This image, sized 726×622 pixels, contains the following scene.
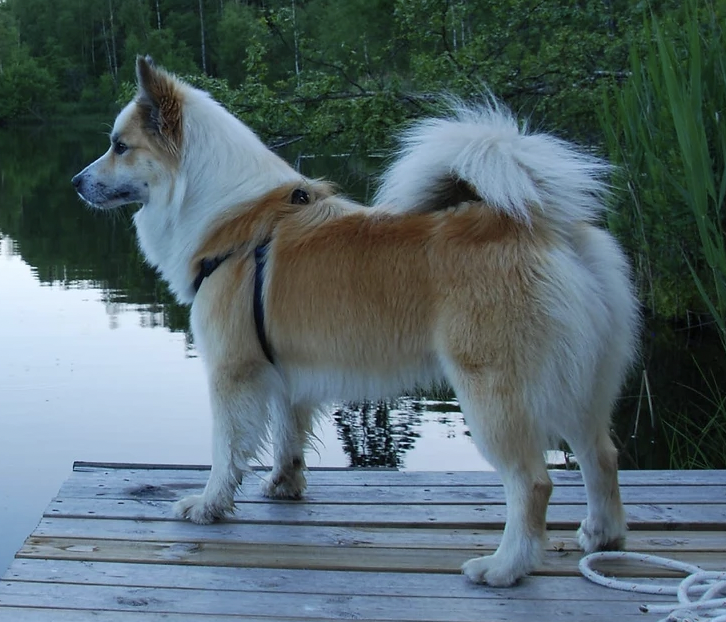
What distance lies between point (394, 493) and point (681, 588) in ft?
3.85

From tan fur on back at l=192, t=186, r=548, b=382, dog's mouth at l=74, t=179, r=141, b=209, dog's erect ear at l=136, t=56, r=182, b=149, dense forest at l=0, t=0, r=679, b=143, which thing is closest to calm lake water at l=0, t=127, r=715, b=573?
dense forest at l=0, t=0, r=679, b=143

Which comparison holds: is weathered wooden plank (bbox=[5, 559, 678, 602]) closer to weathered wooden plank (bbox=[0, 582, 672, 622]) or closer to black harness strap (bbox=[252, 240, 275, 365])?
weathered wooden plank (bbox=[0, 582, 672, 622])

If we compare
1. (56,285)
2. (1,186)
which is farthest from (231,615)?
(1,186)

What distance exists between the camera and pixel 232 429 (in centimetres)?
312

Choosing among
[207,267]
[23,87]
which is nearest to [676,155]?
[207,267]

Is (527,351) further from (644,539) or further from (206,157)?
(206,157)

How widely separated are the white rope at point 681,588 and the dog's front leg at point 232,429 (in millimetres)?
1143

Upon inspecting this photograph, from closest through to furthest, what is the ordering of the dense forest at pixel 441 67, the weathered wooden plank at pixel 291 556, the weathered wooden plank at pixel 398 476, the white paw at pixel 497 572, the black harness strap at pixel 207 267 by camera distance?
the white paw at pixel 497 572, the weathered wooden plank at pixel 291 556, the black harness strap at pixel 207 267, the weathered wooden plank at pixel 398 476, the dense forest at pixel 441 67

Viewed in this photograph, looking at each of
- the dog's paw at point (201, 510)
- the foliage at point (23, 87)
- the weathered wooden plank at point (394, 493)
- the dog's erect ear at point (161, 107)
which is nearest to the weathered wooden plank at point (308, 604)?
the dog's paw at point (201, 510)

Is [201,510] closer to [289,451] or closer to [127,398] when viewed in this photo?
[289,451]

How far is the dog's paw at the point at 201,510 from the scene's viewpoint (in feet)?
10.2

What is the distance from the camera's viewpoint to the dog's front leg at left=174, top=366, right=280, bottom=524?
122 inches

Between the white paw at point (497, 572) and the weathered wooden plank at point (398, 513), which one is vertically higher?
the white paw at point (497, 572)

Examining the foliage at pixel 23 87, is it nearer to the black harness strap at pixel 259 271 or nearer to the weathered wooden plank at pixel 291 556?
the black harness strap at pixel 259 271
